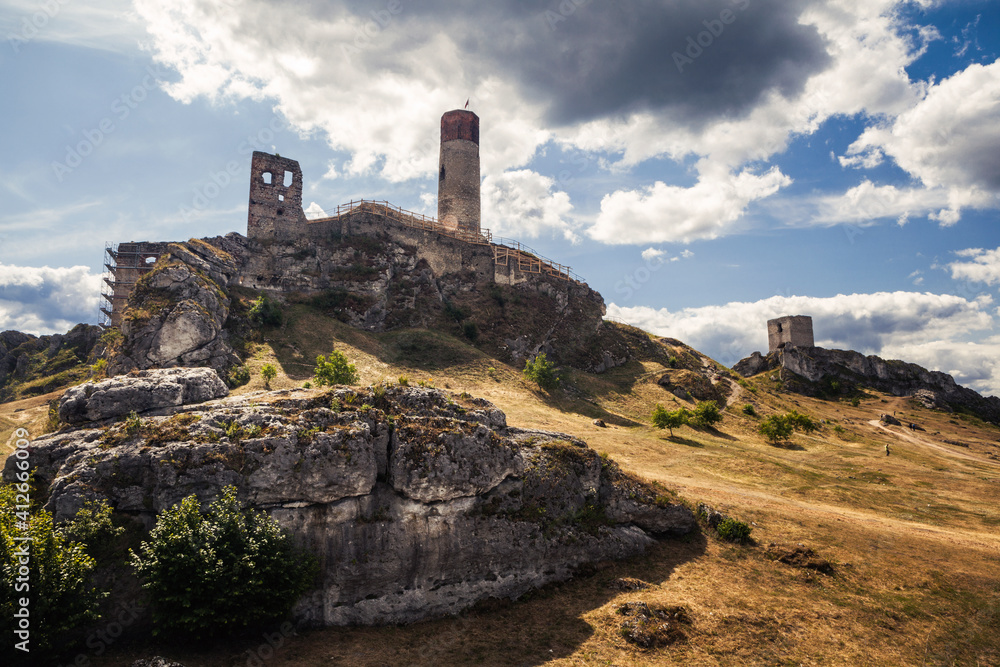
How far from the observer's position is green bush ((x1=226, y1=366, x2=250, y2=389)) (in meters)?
35.4

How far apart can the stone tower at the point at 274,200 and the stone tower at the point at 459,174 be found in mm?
18002

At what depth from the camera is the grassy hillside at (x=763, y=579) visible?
49.4ft

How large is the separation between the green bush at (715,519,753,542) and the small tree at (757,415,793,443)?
2410cm

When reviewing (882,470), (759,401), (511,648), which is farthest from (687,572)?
(759,401)

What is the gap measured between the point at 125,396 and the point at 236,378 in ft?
60.0

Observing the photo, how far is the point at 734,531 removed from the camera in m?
21.9

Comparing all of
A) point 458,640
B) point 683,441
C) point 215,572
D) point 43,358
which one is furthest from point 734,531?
point 43,358

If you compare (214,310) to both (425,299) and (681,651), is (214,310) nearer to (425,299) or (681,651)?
(425,299)

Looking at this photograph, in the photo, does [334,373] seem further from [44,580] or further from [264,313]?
[44,580]

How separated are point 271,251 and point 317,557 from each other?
4495 cm

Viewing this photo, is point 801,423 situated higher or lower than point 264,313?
lower

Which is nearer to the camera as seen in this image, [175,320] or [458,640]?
[458,640]

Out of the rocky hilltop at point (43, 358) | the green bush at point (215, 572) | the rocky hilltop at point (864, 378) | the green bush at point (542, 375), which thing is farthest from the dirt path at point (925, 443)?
the rocky hilltop at point (43, 358)

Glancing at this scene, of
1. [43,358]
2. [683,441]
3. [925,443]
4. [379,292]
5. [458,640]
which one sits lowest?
[458,640]
